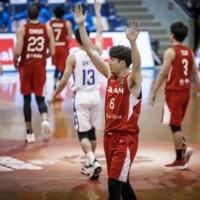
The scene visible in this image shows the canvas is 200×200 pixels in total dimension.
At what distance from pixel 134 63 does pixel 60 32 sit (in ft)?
31.0

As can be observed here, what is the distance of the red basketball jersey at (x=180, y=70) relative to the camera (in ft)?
26.6

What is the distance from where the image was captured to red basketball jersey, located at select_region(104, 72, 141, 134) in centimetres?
578

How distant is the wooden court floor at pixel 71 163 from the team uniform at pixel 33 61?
30.7 inches

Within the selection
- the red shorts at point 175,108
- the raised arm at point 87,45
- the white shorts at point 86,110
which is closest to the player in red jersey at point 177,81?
the red shorts at point 175,108

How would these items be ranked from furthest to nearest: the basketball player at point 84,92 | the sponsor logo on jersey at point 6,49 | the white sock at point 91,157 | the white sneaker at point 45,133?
the sponsor logo on jersey at point 6,49, the white sneaker at point 45,133, the basketball player at point 84,92, the white sock at point 91,157

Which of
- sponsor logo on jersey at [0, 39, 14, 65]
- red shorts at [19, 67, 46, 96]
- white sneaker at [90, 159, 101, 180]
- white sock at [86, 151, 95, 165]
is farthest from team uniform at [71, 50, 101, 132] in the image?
sponsor logo on jersey at [0, 39, 14, 65]

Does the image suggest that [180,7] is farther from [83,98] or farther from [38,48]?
[83,98]

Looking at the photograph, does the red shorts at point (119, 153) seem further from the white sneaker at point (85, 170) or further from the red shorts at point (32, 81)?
the red shorts at point (32, 81)

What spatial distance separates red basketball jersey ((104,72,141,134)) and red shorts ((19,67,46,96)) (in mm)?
4389

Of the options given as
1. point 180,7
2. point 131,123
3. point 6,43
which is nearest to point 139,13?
point 180,7

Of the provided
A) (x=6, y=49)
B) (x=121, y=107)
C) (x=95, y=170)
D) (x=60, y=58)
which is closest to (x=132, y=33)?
(x=121, y=107)

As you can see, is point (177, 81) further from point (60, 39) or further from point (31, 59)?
point (60, 39)

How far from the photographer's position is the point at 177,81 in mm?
8156

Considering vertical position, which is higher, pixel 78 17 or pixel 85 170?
pixel 78 17
